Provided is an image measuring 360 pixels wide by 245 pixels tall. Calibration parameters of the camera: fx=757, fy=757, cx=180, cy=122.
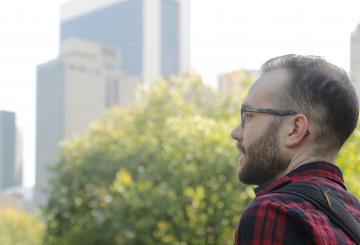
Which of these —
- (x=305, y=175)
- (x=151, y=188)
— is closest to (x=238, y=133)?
(x=305, y=175)

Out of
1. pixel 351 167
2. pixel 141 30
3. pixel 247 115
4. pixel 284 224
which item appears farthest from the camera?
pixel 141 30

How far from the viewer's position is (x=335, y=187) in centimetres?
197

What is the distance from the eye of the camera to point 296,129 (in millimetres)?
1975

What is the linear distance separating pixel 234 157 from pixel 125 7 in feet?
538

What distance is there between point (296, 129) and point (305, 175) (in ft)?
0.40

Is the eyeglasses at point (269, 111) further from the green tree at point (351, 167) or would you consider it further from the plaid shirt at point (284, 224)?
the green tree at point (351, 167)

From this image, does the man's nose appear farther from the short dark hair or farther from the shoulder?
the shoulder

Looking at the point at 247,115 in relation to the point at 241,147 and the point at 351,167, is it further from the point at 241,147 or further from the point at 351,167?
the point at 351,167

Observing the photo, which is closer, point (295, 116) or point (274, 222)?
point (274, 222)

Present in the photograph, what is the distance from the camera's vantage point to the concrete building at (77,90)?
451 feet

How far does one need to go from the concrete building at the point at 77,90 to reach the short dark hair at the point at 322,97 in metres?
135

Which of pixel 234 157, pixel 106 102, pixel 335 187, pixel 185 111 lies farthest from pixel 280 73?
pixel 106 102

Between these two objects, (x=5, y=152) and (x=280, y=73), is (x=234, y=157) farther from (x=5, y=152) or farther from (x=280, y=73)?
(x=5, y=152)

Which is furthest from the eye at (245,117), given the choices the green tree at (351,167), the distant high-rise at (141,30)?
Answer: the distant high-rise at (141,30)
